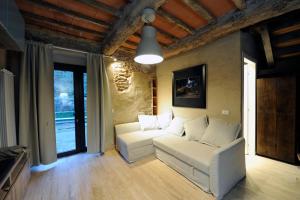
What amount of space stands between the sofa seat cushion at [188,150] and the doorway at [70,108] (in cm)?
194

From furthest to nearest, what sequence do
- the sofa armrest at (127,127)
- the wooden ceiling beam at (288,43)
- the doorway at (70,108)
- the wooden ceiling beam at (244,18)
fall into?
the sofa armrest at (127,127), the doorway at (70,108), the wooden ceiling beam at (288,43), the wooden ceiling beam at (244,18)

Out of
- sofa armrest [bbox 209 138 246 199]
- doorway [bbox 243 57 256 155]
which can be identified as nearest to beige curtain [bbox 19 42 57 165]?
sofa armrest [bbox 209 138 246 199]

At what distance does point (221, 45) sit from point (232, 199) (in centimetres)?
265

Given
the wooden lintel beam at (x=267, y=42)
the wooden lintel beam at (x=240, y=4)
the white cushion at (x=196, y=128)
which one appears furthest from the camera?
the white cushion at (x=196, y=128)

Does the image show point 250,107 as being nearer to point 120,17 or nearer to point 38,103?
point 120,17

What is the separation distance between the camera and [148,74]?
453 cm

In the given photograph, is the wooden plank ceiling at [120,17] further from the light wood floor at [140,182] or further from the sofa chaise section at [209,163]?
the light wood floor at [140,182]

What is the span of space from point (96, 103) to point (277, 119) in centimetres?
407

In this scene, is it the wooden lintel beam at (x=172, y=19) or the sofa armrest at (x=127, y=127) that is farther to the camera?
the sofa armrest at (x=127, y=127)

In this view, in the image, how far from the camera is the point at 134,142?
3.05 meters

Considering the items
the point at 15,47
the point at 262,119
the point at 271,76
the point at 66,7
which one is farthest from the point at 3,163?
the point at 271,76

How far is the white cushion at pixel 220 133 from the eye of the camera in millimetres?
2451

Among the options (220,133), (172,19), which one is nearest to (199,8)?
(172,19)

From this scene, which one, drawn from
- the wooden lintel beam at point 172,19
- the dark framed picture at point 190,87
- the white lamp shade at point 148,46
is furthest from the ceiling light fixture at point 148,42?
the dark framed picture at point 190,87
